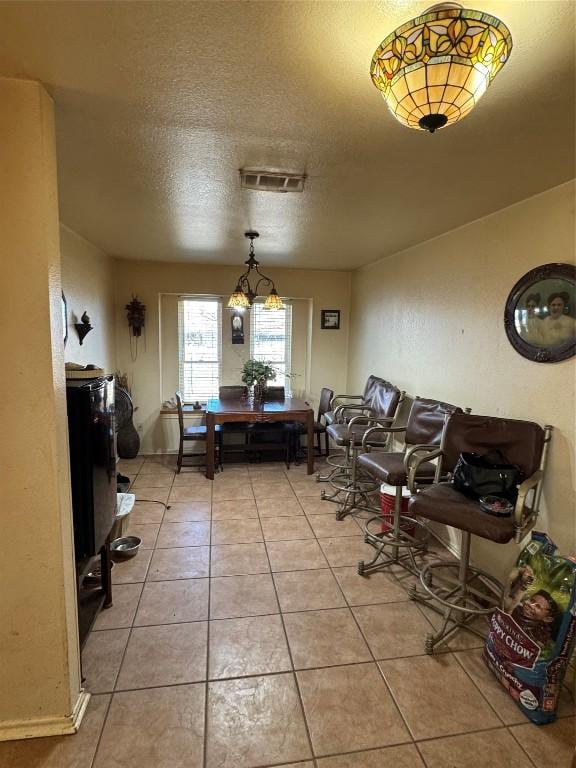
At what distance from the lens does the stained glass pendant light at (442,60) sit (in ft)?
2.78

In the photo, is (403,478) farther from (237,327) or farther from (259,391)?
(237,327)

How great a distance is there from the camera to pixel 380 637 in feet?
6.67

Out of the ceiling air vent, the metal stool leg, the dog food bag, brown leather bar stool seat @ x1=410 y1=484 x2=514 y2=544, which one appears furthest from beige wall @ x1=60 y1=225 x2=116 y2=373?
the dog food bag

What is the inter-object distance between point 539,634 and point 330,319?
4121 mm

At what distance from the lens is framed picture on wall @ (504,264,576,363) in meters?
1.98

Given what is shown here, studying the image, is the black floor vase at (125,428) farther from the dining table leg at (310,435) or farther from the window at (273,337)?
the dining table leg at (310,435)

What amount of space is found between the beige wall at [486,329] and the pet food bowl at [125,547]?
2351 millimetres

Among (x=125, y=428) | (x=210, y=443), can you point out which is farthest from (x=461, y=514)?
(x=125, y=428)

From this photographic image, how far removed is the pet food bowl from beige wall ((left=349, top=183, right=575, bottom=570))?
235 cm

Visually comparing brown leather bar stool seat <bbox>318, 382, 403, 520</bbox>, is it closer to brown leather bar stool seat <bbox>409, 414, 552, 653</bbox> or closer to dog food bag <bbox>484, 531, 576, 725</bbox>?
brown leather bar stool seat <bbox>409, 414, 552, 653</bbox>

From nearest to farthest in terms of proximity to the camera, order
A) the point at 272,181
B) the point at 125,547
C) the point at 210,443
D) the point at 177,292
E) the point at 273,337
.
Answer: the point at 272,181 → the point at 125,547 → the point at 210,443 → the point at 177,292 → the point at 273,337

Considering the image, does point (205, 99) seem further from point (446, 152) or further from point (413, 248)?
point (413, 248)

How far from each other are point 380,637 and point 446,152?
2323 mm

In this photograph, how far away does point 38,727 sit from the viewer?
1.50m
